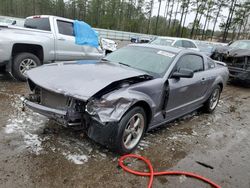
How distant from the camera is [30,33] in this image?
593 cm

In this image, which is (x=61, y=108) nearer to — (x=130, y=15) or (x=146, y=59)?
(x=146, y=59)

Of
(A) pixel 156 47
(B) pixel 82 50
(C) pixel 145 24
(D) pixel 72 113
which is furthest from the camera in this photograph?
(C) pixel 145 24

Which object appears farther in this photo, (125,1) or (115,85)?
(125,1)

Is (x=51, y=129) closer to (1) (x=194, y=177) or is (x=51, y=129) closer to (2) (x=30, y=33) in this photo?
(1) (x=194, y=177)

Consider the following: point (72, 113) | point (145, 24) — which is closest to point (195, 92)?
point (72, 113)

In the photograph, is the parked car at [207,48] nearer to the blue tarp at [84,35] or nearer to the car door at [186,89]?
the blue tarp at [84,35]

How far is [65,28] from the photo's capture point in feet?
22.9

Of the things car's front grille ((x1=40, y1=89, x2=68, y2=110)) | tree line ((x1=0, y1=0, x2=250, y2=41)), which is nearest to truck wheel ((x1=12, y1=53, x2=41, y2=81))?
car's front grille ((x1=40, y1=89, x2=68, y2=110))

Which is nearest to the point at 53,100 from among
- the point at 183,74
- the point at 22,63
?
the point at 183,74

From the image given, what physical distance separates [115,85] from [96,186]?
1.29 m

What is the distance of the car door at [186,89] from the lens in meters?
3.81

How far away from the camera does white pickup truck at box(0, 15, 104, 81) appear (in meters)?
5.56

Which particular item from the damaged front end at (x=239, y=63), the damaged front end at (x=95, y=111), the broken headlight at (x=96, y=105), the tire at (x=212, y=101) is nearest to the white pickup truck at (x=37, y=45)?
the damaged front end at (x=95, y=111)

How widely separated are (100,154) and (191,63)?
2.60 m
